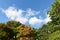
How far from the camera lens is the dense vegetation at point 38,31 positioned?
35.1 m

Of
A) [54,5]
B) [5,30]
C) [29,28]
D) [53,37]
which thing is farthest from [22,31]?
[53,37]

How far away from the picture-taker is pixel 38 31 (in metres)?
44.5

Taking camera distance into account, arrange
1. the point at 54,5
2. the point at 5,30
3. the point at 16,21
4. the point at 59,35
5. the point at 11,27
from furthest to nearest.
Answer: the point at 16,21
the point at 11,27
the point at 5,30
the point at 54,5
the point at 59,35

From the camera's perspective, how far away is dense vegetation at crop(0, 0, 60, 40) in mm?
35138

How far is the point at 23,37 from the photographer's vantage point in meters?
43.8

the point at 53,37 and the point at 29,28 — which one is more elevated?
the point at 29,28

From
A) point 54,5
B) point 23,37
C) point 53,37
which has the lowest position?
point 53,37

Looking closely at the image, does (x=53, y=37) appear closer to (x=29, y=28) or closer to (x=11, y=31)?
(x=29, y=28)

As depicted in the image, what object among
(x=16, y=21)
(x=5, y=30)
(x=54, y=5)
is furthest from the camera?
(x=16, y=21)

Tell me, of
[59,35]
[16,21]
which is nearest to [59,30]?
[59,35]

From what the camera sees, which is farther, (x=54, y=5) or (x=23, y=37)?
(x=23, y=37)

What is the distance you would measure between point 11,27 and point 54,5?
18.3 meters

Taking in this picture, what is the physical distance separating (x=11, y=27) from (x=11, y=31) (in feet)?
6.34

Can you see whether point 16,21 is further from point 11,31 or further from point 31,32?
point 31,32
